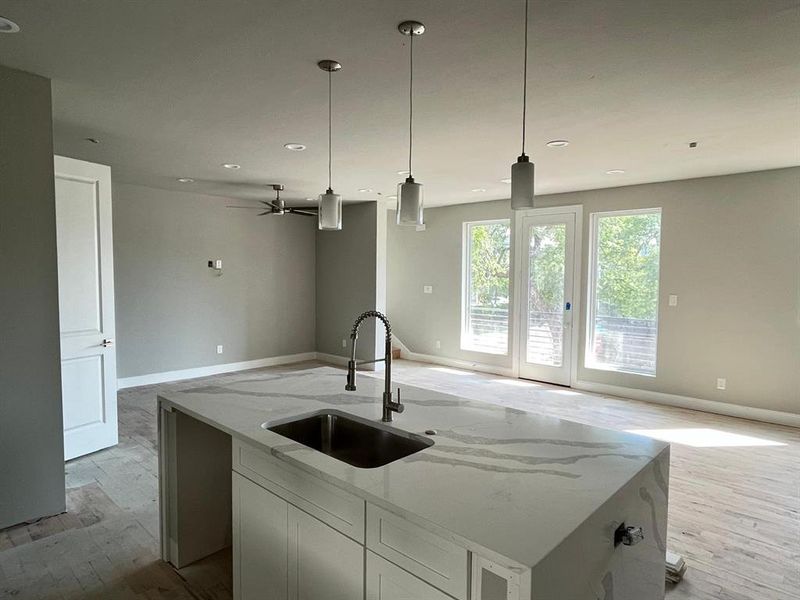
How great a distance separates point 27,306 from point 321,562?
2.29 m

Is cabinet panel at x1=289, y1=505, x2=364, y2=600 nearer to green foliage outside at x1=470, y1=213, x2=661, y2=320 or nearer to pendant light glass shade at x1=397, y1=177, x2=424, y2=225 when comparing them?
pendant light glass shade at x1=397, y1=177, x2=424, y2=225

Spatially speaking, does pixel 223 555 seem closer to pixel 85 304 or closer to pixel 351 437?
pixel 351 437

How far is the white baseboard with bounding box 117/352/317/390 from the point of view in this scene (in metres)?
Answer: 5.97

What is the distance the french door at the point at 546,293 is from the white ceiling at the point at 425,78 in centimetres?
179

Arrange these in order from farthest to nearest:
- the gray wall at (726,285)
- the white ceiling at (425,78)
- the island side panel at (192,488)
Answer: the gray wall at (726,285) < the island side panel at (192,488) < the white ceiling at (425,78)

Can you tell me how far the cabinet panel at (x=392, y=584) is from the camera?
1.23 metres

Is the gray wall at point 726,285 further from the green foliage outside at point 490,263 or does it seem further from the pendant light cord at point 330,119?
the pendant light cord at point 330,119

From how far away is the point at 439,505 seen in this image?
4.16ft

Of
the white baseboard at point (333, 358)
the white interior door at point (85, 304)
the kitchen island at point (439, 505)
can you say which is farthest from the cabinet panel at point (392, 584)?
the white baseboard at point (333, 358)

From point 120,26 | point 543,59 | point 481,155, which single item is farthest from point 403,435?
point 481,155

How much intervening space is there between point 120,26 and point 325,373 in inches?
78.9

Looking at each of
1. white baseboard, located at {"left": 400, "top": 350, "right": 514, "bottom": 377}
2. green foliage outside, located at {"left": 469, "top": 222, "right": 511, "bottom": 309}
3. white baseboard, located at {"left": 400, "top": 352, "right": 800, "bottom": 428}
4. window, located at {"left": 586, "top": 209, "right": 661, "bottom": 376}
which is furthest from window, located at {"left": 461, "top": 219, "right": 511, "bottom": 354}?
window, located at {"left": 586, "top": 209, "right": 661, "bottom": 376}

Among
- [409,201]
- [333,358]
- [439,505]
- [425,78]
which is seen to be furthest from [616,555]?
[333,358]

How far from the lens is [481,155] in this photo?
13.9ft
